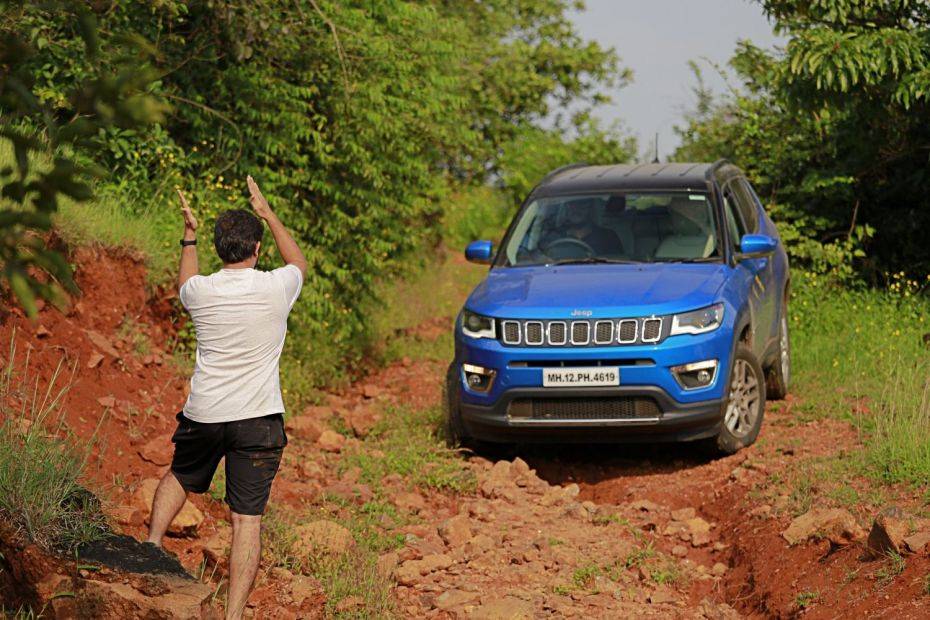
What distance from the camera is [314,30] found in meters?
11.2

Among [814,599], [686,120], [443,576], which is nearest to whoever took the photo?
[814,599]

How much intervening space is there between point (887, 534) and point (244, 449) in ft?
10.1

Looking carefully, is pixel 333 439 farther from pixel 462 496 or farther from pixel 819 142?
pixel 819 142

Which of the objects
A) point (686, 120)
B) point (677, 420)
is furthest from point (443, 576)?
point (686, 120)

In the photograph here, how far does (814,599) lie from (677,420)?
223cm

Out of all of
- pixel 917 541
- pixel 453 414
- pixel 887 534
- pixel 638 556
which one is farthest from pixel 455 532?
pixel 917 541

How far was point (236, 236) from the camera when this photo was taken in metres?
5.57

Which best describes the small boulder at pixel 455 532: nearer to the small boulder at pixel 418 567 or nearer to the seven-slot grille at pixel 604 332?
the small boulder at pixel 418 567

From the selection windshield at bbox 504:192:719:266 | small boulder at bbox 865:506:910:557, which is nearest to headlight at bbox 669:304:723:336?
windshield at bbox 504:192:719:266

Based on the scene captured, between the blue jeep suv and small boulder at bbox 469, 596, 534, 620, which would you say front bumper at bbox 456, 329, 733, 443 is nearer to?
the blue jeep suv

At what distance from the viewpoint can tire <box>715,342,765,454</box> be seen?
891 centimetres

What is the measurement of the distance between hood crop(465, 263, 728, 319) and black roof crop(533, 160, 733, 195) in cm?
85

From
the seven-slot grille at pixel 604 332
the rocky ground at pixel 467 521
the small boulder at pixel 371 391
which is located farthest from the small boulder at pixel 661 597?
the small boulder at pixel 371 391

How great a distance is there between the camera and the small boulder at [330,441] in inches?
380
